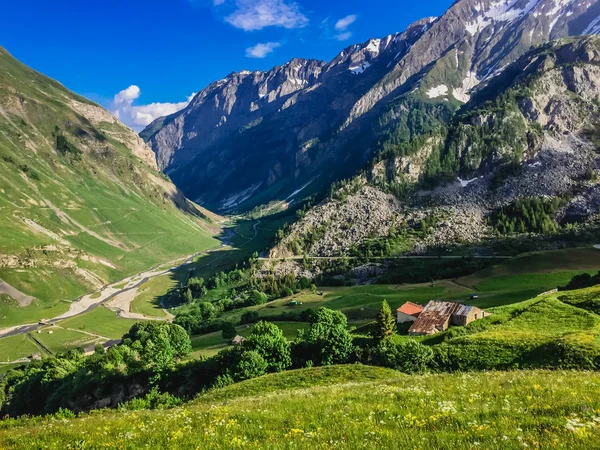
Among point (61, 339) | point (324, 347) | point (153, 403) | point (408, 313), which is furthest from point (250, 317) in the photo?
point (153, 403)

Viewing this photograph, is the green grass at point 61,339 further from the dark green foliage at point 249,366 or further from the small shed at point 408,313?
the small shed at point 408,313

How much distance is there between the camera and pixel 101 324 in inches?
7141

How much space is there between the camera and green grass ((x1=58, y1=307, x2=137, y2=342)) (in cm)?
17200

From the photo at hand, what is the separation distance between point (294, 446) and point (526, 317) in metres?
60.5

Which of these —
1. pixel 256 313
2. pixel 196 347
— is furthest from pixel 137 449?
pixel 256 313

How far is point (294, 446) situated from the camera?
1244 centimetres

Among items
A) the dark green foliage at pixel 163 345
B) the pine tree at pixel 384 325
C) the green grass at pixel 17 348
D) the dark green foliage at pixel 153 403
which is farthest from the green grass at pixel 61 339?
the pine tree at pixel 384 325

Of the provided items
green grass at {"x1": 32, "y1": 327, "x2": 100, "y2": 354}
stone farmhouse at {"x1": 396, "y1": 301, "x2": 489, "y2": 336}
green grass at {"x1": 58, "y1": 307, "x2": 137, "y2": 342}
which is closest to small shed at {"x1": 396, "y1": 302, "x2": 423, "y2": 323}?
stone farmhouse at {"x1": 396, "y1": 301, "x2": 489, "y2": 336}

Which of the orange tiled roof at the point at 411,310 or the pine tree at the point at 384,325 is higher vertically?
the pine tree at the point at 384,325

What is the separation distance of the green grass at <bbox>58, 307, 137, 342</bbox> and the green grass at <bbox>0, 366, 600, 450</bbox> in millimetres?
167347

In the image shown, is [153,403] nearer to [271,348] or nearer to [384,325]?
[271,348]

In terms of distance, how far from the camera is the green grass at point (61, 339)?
15600 centimetres

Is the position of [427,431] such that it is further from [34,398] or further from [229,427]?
[34,398]

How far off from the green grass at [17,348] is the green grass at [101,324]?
726 inches
